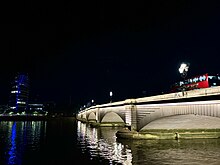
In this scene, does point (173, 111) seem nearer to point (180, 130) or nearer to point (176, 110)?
point (176, 110)

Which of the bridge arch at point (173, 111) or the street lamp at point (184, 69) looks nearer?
the bridge arch at point (173, 111)

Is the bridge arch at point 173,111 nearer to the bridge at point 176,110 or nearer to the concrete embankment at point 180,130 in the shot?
the bridge at point 176,110

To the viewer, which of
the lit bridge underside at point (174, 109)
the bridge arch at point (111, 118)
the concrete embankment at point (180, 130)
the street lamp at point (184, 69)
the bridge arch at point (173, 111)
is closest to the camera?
the lit bridge underside at point (174, 109)

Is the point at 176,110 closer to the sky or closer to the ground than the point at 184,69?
closer to the ground

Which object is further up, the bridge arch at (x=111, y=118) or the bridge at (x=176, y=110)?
the bridge at (x=176, y=110)

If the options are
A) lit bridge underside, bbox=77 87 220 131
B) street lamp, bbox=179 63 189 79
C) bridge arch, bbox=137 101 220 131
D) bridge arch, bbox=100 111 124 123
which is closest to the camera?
lit bridge underside, bbox=77 87 220 131

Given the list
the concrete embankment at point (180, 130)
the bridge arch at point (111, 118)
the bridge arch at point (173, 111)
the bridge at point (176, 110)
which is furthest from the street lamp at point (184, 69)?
the bridge arch at point (111, 118)

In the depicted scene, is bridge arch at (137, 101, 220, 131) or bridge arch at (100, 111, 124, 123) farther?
bridge arch at (100, 111, 124, 123)

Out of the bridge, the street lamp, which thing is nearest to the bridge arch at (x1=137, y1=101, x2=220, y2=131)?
the bridge

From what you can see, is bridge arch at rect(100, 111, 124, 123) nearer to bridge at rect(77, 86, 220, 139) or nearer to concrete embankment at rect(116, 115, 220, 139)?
bridge at rect(77, 86, 220, 139)

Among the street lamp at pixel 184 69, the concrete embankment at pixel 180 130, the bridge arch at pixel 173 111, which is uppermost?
the street lamp at pixel 184 69

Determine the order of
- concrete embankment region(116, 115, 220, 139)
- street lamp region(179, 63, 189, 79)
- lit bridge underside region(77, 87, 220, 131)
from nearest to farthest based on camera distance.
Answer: lit bridge underside region(77, 87, 220, 131)
street lamp region(179, 63, 189, 79)
concrete embankment region(116, 115, 220, 139)

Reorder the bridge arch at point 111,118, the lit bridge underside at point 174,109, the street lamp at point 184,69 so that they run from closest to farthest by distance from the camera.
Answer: the lit bridge underside at point 174,109, the street lamp at point 184,69, the bridge arch at point 111,118

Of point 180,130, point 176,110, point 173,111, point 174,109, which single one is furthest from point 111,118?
point 176,110
